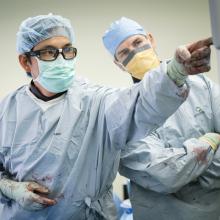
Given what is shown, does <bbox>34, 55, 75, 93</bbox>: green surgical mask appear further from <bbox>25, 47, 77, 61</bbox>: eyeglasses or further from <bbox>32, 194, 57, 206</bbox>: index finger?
<bbox>32, 194, 57, 206</bbox>: index finger

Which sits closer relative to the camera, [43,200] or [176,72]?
[176,72]

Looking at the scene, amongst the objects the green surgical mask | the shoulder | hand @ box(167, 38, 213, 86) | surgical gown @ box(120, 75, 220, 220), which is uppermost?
hand @ box(167, 38, 213, 86)

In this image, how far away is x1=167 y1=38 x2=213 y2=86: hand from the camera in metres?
0.74

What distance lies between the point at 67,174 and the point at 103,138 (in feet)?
0.66

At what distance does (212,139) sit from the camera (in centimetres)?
126

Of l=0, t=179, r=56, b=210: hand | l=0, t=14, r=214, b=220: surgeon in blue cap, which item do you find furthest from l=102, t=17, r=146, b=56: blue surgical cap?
l=0, t=179, r=56, b=210: hand

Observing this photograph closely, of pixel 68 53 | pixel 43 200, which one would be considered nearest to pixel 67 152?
pixel 43 200

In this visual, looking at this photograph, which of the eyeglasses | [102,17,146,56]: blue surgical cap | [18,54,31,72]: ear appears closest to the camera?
the eyeglasses

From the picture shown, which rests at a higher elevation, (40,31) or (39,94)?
(40,31)

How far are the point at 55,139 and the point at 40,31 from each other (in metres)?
0.48

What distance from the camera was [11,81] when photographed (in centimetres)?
281

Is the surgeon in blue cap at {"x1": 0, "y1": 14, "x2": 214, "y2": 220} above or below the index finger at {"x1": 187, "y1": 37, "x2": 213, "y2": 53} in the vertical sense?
below

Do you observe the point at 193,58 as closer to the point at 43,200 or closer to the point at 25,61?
the point at 43,200

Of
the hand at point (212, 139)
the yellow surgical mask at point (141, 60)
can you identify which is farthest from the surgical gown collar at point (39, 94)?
the hand at point (212, 139)
